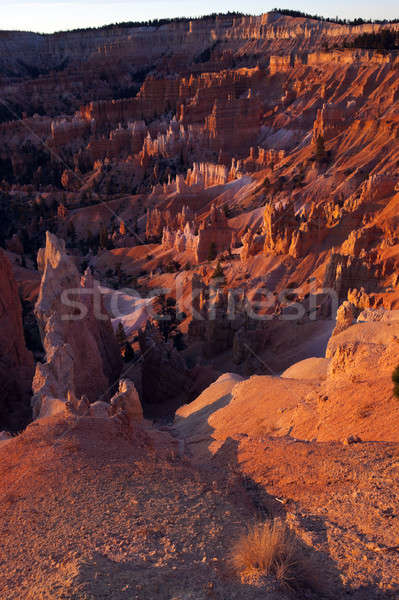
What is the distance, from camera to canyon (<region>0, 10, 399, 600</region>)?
221 inches

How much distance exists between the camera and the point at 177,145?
72000 millimetres

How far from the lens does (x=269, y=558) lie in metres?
4.97

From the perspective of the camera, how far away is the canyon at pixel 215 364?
562 centimetres

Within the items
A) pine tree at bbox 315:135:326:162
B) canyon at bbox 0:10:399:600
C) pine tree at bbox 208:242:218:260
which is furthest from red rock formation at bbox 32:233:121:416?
pine tree at bbox 315:135:326:162

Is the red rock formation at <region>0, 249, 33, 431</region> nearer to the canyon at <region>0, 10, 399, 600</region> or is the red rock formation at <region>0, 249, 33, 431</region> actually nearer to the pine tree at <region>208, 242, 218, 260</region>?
the canyon at <region>0, 10, 399, 600</region>

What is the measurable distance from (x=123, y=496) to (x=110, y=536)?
110 centimetres

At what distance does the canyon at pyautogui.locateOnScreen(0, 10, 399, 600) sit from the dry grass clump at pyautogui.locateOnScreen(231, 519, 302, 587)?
43mm

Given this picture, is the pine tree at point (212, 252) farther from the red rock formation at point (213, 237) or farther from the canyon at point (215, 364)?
the canyon at point (215, 364)

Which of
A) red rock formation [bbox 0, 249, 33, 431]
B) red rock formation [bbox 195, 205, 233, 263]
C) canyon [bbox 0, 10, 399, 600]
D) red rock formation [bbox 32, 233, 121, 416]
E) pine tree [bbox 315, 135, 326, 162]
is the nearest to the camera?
canyon [bbox 0, 10, 399, 600]

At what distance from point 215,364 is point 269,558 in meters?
17.7

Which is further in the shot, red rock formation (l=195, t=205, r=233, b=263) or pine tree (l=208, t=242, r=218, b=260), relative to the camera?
red rock formation (l=195, t=205, r=233, b=263)

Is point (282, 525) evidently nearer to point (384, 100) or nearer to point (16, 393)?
point (16, 393)

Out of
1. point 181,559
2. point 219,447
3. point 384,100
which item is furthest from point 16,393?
point 384,100

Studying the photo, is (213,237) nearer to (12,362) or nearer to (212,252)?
(212,252)
